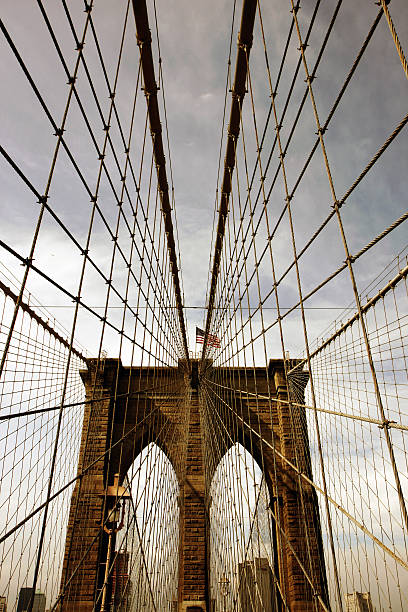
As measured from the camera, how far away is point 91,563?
9.82 metres

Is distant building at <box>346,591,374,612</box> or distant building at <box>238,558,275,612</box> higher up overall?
distant building at <box>238,558,275,612</box>

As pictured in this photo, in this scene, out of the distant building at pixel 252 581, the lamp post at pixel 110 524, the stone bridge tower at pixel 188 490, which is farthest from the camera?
the stone bridge tower at pixel 188 490

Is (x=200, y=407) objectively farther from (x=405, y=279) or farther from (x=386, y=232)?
(x=386, y=232)

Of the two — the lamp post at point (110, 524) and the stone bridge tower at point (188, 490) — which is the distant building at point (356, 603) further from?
the stone bridge tower at point (188, 490)

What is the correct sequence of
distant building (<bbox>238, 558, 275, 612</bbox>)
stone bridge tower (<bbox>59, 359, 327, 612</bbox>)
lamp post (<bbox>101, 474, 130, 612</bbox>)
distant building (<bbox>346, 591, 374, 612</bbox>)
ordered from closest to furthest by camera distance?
lamp post (<bbox>101, 474, 130, 612</bbox>) → distant building (<bbox>238, 558, 275, 612</bbox>) → distant building (<bbox>346, 591, 374, 612</bbox>) → stone bridge tower (<bbox>59, 359, 327, 612</bbox>)

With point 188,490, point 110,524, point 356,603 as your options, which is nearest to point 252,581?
point 356,603

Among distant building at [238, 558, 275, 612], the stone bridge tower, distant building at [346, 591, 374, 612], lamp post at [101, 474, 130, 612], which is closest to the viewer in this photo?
lamp post at [101, 474, 130, 612]

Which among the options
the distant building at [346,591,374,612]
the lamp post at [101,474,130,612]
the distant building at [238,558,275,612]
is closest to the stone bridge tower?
the lamp post at [101,474,130,612]

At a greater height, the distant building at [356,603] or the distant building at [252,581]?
the distant building at [252,581]

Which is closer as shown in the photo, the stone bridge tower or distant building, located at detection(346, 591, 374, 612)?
distant building, located at detection(346, 591, 374, 612)

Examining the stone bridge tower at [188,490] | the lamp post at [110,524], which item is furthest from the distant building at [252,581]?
the stone bridge tower at [188,490]

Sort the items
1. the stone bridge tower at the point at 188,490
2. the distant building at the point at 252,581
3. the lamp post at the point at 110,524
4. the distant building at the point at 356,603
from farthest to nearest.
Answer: the stone bridge tower at the point at 188,490 < the distant building at the point at 356,603 < the distant building at the point at 252,581 < the lamp post at the point at 110,524

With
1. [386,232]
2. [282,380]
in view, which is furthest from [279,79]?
[282,380]

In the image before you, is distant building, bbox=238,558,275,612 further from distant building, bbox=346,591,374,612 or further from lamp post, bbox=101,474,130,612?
lamp post, bbox=101,474,130,612
